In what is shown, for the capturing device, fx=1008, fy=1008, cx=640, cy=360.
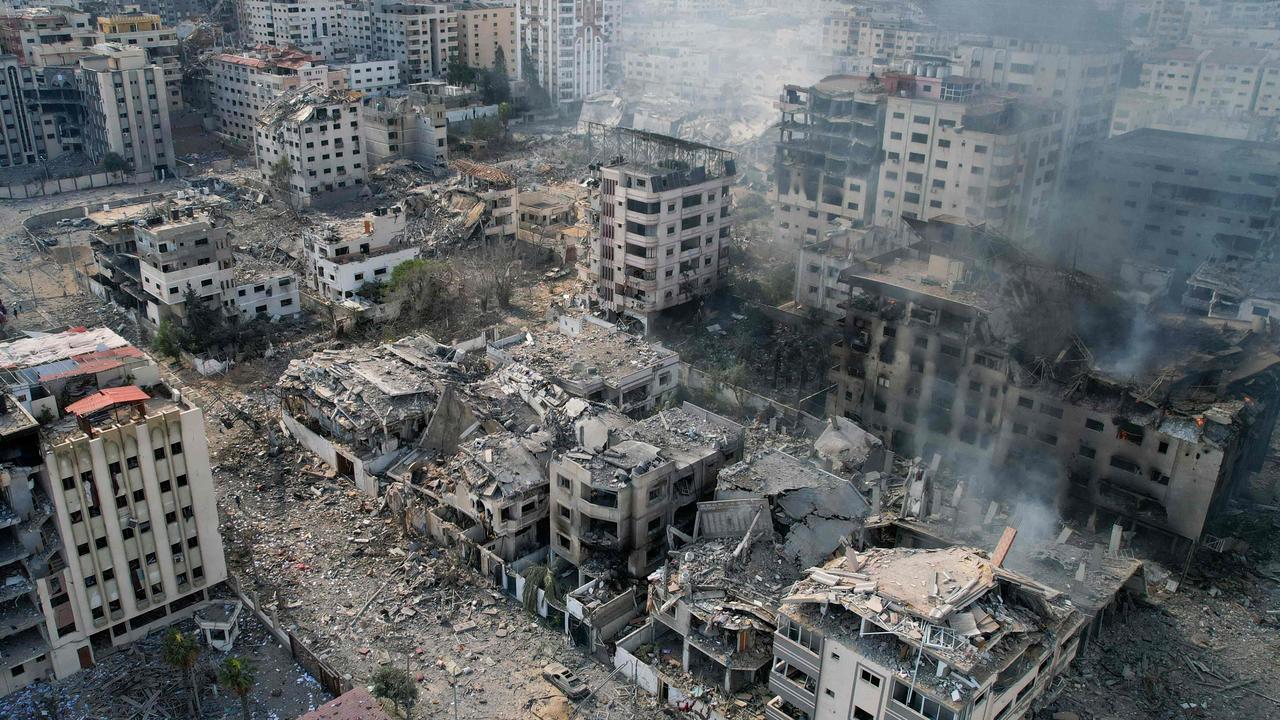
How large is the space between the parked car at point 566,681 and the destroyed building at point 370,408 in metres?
6.74

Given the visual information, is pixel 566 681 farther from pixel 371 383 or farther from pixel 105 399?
pixel 371 383

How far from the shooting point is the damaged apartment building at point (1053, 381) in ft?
67.3

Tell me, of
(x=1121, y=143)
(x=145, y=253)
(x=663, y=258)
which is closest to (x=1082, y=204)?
(x=1121, y=143)

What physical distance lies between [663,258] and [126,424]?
16.5 meters

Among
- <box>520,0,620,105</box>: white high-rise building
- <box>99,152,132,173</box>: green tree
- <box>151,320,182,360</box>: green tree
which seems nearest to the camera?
<box>151,320,182,360</box>: green tree

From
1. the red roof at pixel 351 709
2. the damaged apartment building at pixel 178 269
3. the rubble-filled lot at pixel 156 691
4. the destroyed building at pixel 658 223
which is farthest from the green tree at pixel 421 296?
the red roof at pixel 351 709

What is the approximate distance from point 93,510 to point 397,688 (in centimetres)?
572

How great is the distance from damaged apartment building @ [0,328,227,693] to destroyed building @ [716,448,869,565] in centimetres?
964

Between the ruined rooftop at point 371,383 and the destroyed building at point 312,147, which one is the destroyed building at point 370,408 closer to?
the ruined rooftop at point 371,383

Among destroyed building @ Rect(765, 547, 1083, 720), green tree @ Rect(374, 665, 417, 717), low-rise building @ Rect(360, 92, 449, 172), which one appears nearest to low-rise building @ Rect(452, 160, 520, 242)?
low-rise building @ Rect(360, 92, 449, 172)

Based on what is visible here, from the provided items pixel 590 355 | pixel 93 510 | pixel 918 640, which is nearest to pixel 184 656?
pixel 93 510

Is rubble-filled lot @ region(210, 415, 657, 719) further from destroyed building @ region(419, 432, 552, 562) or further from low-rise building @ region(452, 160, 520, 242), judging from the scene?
low-rise building @ region(452, 160, 520, 242)

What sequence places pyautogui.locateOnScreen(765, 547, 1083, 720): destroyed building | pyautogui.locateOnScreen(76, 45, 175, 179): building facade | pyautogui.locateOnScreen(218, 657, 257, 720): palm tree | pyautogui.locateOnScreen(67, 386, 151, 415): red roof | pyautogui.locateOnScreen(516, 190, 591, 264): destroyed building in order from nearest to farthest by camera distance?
pyautogui.locateOnScreen(765, 547, 1083, 720): destroyed building < pyautogui.locateOnScreen(218, 657, 257, 720): palm tree < pyautogui.locateOnScreen(67, 386, 151, 415): red roof < pyautogui.locateOnScreen(516, 190, 591, 264): destroyed building < pyautogui.locateOnScreen(76, 45, 175, 179): building facade

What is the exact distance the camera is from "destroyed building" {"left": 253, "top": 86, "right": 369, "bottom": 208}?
141 ft
